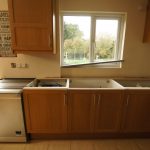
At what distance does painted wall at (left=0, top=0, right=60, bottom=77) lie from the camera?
2.36 meters

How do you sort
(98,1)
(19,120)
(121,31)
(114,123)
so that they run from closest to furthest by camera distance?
(19,120)
(114,123)
(98,1)
(121,31)

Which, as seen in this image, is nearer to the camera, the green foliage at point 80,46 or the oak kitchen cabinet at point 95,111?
the oak kitchen cabinet at point 95,111

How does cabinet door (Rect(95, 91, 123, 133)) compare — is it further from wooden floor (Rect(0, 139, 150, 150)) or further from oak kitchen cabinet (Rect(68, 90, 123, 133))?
wooden floor (Rect(0, 139, 150, 150))

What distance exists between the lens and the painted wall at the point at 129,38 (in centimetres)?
232

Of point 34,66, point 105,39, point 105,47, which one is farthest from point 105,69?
point 34,66

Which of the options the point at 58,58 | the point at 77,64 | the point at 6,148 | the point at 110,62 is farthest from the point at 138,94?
the point at 6,148

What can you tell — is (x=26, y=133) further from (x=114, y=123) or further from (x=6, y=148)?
(x=114, y=123)

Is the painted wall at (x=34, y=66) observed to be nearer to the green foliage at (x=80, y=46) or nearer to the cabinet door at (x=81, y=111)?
the green foliage at (x=80, y=46)

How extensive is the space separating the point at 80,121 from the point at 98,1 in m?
1.93

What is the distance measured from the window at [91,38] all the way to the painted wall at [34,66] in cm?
24

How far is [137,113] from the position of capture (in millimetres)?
2078

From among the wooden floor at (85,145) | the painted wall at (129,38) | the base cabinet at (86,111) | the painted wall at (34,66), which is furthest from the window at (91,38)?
the wooden floor at (85,145)

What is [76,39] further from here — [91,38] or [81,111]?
[81,111]

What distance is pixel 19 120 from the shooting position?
78.0 inches
